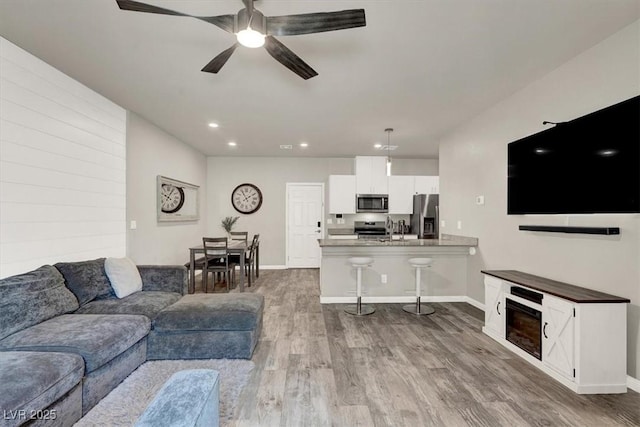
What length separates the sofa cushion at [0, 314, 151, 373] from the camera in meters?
2.01

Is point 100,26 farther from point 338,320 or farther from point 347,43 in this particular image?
point 338,320

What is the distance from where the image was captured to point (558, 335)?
2.42 metres

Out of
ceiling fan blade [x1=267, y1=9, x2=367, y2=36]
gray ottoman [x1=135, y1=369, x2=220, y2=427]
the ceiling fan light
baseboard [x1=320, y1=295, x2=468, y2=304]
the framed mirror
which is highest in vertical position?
ceiling fan blade [x1=267, y1=9, x2=367, y2=36]

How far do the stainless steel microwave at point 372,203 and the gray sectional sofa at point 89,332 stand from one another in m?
4.01

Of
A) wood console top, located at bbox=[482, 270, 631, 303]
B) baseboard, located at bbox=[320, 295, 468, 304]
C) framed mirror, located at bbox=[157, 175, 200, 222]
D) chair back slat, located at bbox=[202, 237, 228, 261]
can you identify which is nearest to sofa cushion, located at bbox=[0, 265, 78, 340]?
chair back slat, located at bbox=[202, 237, 228, 261]

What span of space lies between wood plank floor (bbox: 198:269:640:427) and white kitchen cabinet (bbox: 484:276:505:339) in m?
0.15

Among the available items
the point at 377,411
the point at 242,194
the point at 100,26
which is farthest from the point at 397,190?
the point at 100,26

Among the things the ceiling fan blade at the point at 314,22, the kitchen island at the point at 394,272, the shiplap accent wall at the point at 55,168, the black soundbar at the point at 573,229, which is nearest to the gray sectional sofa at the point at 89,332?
the shiplap accent wall at the point at 55,168

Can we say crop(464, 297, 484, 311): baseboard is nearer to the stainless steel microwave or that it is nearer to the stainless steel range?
the stainless steel range

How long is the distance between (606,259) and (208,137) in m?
5.57

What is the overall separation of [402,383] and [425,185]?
16.7 feet

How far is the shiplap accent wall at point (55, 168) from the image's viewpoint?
8.52 feet

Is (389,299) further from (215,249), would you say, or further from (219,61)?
(219,61)

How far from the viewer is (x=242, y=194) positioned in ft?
23.9
